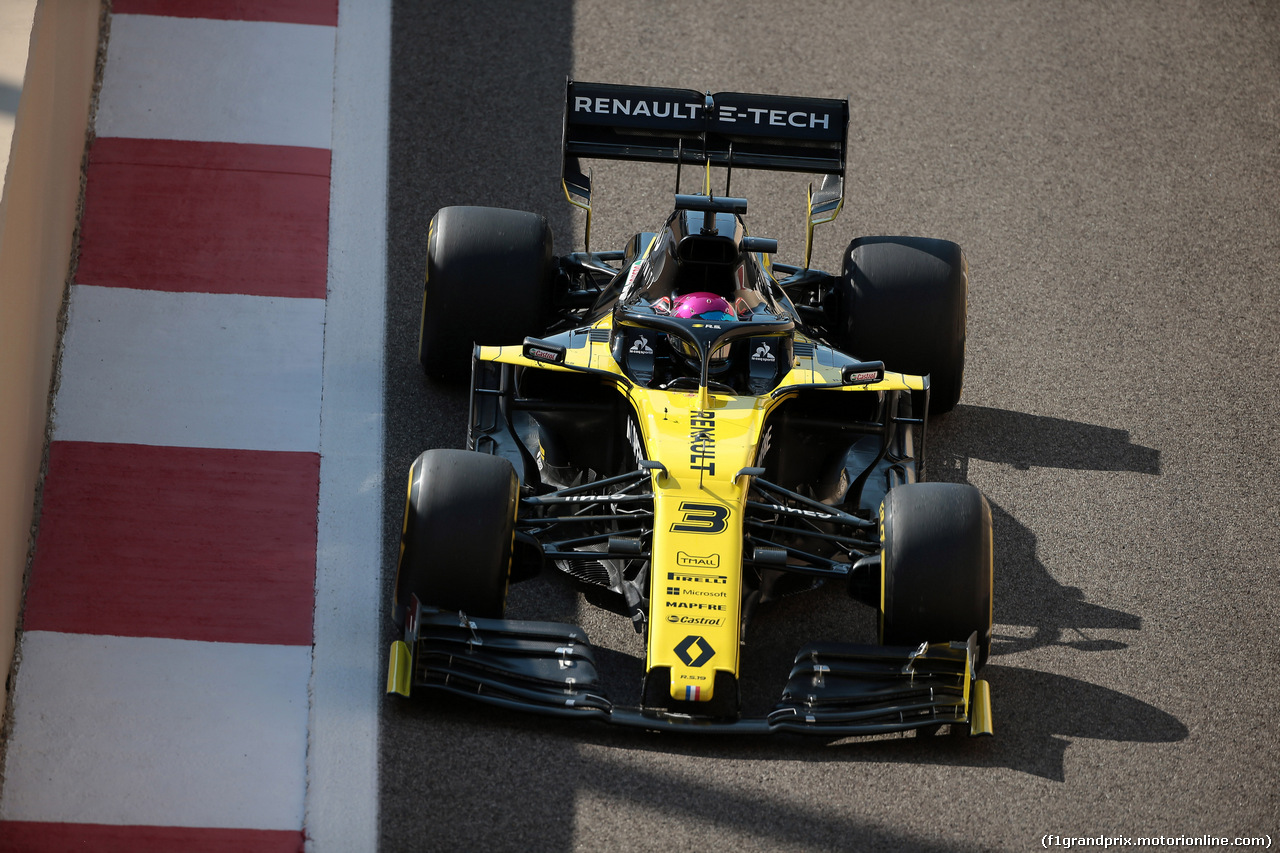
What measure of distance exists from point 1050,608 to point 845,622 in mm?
883

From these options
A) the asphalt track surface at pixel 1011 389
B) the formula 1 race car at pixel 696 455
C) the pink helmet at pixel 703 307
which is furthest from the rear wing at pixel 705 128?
the asphalt track surface at pixel 1011 389

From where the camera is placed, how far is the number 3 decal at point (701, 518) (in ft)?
17.5

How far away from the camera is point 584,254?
23.3ft

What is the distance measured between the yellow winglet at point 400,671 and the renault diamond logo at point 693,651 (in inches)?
36.3

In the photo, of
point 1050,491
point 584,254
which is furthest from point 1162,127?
point 584,254

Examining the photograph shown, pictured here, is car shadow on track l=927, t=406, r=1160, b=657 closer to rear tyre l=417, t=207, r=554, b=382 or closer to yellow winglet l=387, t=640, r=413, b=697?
rear tyre l=417, t=207, r=554, b=382

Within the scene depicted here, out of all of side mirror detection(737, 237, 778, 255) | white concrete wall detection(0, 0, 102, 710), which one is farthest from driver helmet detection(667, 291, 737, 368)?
white concrete wall detection(0, 0, 102, 710)

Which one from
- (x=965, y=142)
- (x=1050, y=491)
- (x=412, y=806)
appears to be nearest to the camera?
(x=412, y=806)

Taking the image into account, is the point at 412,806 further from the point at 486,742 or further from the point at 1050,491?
the point at 1050,491

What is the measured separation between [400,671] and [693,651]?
100cm

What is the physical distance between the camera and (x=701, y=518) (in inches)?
211

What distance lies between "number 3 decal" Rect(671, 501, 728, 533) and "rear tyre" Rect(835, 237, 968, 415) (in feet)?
5.52

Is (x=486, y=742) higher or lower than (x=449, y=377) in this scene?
lower

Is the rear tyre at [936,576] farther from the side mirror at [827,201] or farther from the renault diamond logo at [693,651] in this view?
the side mirror at [827,201]
